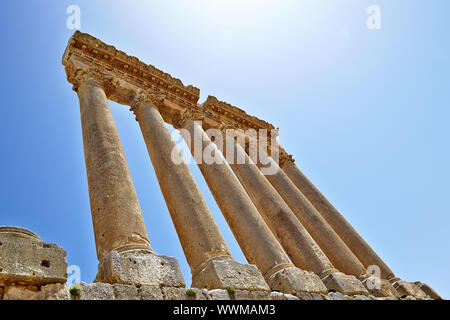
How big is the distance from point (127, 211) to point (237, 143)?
10.8m

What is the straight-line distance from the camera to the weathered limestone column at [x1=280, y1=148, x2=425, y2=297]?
14955 mm

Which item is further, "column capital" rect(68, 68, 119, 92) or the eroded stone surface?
"column capital" rect(68, 68, 119, 92)

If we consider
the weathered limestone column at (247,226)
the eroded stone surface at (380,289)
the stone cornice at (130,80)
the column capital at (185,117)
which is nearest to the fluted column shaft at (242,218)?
the weathered limestone column at (247,226)

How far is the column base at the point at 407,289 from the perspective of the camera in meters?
14.3

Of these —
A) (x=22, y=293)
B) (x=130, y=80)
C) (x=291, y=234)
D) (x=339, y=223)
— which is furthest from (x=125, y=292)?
(x=339, y=223)

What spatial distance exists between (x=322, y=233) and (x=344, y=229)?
2452 millimetres

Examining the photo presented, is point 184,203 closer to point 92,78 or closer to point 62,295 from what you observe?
point 62,295

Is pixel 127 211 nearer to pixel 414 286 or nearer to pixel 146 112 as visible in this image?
pixel 146 112

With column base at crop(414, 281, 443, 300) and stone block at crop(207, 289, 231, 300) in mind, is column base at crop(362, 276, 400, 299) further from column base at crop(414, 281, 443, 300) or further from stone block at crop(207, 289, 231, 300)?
stone block at crop(207, 289, 231, 300)

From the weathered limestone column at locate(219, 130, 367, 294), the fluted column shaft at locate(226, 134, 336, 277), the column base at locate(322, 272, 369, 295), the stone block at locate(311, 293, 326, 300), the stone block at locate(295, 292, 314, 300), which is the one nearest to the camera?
the stone block at locate(295, 292, 314, 300)

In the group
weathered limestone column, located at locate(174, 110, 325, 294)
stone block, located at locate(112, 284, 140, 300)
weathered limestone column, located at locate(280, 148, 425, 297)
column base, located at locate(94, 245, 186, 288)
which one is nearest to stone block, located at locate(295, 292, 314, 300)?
weathered limestone column, located at locate(174, 110, 325, 294)

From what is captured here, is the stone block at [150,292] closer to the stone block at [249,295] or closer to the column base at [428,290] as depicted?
the stone block at [249,295]

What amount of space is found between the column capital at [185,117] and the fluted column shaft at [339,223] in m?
6.92
